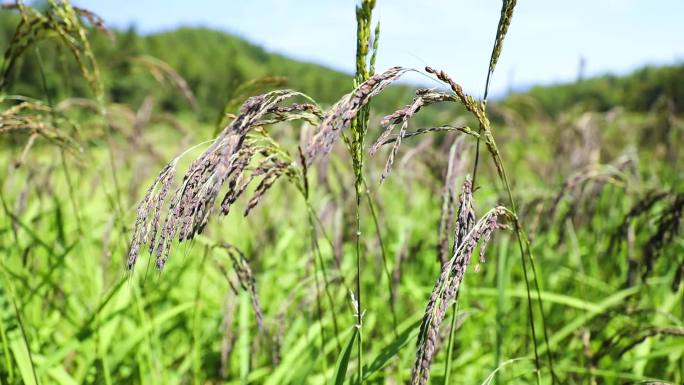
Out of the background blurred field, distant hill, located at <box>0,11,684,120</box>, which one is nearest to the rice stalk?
the background blurred field

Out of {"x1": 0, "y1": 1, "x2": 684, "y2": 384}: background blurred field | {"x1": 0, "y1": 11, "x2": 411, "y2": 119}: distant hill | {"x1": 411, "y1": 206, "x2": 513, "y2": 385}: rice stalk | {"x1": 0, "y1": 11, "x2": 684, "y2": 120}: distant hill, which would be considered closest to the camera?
{"x1": 411, "y1": 206, "x2": 513, "y2": 385}: rice stalk

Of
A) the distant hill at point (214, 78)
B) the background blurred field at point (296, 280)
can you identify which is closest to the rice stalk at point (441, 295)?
the background blurred field at point (296, 280)

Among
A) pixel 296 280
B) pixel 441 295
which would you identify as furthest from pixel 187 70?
pixel 441 295

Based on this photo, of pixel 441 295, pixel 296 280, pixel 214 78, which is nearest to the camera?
pixel 441 295

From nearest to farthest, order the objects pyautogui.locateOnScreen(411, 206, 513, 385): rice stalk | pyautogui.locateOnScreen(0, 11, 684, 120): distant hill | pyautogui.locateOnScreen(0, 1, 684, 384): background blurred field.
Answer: pyautogui.locateOnScreen(411, 206, 513, 385): rice stalk
pyautogui.locateOnScreen(0, 1, 684, 384): background blurred field
pyautogui.locateOnScreen(0, 11, 684, 120): distant hill

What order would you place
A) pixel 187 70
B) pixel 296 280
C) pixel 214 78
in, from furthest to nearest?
pixel 214 78 < pixel 187 70 < pixel 296 280

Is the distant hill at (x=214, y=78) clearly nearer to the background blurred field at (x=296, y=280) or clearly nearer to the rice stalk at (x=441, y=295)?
the background blurred field at (x=296, y=280)

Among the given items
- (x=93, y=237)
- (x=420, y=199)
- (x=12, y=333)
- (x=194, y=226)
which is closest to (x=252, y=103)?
(x=194, y=226)

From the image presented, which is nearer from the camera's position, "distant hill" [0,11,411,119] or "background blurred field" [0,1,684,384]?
"background blurred field" [0,1,684,384]

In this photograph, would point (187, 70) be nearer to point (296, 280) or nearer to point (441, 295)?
point (296, 280)

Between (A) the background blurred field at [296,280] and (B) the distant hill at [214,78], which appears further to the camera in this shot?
(B) the distant hill at [214,78]

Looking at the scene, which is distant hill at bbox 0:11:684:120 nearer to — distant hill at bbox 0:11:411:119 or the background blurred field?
distant hill at bbox 0:11:411:119

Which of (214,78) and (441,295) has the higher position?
(214,78)

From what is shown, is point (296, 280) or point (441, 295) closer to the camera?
point (441, 295)
